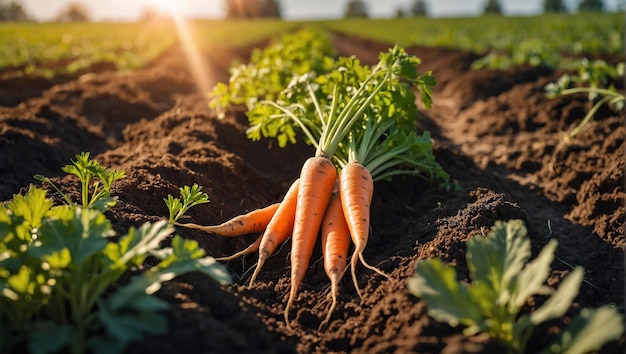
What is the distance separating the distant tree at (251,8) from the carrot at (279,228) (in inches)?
3904

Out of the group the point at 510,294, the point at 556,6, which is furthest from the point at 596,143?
the point at 556,6

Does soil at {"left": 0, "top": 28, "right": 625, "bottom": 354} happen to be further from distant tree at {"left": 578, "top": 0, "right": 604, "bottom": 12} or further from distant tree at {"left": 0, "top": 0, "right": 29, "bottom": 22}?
distant tree at {"left": 0, "top": 0, "right": 29, "bottom": 22}

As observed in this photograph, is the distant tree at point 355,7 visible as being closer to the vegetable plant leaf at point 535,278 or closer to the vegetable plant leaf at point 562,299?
the vegetable plant leaf at point 535,278

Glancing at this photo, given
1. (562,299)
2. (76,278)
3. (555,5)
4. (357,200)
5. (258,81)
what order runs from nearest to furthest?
(562,299) < (76,278) < (357,200) < (258,81) < (555,5)

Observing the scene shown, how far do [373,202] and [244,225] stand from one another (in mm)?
1425

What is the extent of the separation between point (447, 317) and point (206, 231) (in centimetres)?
220

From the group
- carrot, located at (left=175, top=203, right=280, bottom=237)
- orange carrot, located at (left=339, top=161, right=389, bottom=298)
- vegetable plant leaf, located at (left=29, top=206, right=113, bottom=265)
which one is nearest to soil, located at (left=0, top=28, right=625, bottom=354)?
carrot, located at (left=175, top=203, right=280, bottom=237)

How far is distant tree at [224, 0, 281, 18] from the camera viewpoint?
329 feet

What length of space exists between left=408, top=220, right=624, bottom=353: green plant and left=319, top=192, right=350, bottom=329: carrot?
912mm

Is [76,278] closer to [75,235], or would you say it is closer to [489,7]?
[75,235]

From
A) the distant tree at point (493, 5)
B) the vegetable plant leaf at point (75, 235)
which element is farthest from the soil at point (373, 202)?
the distant tree at point (493, 5)

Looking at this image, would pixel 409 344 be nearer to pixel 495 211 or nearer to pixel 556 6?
pixel 495 211

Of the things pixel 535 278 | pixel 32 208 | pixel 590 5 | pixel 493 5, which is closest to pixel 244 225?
pixel 32 208

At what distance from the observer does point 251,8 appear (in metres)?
102
